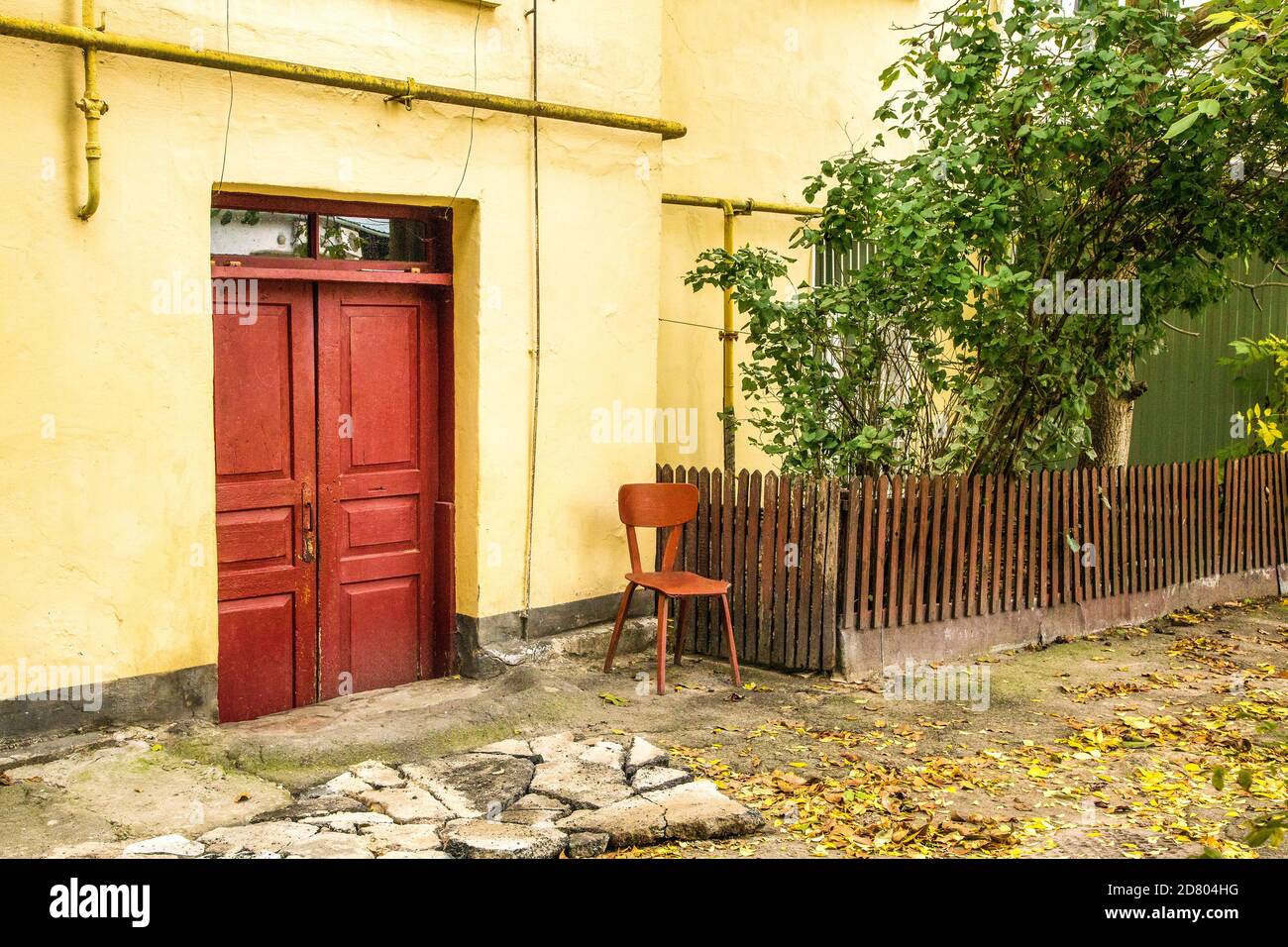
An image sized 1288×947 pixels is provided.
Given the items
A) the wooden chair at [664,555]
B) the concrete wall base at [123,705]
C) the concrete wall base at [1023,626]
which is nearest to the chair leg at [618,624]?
the wooden chair at [664,555]

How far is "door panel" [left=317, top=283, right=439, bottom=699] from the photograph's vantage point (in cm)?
725

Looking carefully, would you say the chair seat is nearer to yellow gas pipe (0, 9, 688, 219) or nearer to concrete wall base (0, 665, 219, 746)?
concrete wall base (0, 665, 219, 746)

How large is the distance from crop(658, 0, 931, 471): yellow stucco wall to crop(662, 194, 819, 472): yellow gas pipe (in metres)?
0.12

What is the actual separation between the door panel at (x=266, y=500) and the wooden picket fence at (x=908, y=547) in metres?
2.64

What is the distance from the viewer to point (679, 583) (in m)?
7.59

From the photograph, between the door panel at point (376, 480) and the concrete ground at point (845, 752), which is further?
the door panel at point (376, 480)

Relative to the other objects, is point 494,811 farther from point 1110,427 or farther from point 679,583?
point 1110,427

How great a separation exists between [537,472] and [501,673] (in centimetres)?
128

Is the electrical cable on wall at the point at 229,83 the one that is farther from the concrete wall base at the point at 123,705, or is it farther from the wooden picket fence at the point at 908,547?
the wooden picket fence at the point at 908,547

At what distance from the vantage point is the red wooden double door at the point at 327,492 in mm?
6852

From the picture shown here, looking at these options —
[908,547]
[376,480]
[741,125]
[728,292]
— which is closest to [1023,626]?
[908,547]

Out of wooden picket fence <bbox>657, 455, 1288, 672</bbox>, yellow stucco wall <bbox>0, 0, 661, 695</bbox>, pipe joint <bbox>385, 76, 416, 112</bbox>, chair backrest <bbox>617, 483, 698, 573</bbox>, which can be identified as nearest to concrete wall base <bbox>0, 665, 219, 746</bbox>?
yellow stucco wall <bbox>0, 0, 661, 695</bbox>

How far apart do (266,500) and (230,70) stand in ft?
7.53

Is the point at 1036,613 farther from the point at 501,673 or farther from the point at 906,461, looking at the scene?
the point at 501,673
